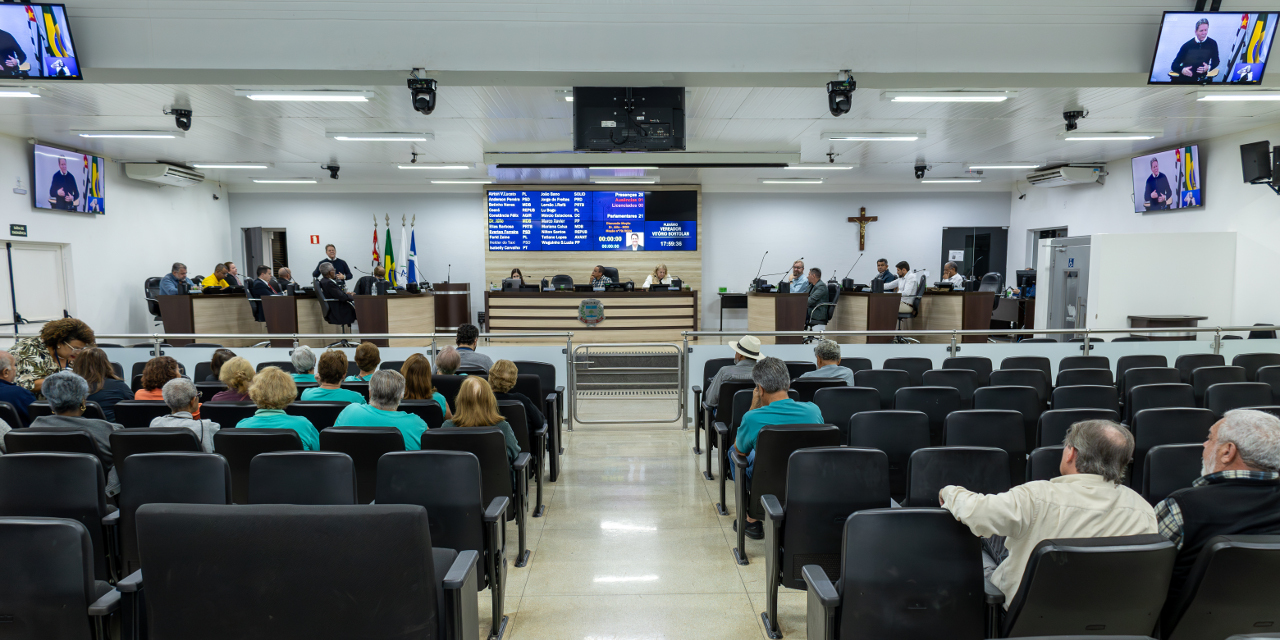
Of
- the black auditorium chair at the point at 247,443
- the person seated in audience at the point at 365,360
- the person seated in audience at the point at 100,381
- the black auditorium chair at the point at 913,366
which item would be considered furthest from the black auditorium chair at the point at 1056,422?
the person seated in audience at the point at 100,381

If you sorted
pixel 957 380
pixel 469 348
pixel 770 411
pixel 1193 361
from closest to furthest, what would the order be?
1. pixel 770 411
2. pixel 957 380
3. pixel 469 348
4. pixel 1193 361

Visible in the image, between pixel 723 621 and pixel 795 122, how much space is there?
21.6 feet

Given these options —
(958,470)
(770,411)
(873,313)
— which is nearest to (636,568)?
(770,411)

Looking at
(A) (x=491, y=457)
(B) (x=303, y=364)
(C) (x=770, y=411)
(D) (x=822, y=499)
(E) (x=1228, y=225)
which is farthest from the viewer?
(E) (x=1228, y=225)

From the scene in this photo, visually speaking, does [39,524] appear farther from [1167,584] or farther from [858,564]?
[1167,584]

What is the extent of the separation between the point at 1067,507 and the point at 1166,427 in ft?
6.42

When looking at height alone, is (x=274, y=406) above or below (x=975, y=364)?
above

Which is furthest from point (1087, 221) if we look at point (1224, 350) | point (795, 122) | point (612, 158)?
point (612, 158)

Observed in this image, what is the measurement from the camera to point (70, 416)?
3.13 meters

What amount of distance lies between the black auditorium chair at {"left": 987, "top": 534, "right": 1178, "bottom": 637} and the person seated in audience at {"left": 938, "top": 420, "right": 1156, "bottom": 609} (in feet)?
0.40

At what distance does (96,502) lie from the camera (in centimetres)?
244

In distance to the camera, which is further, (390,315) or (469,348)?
(390,315)

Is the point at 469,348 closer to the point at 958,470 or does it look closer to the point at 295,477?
the point at 295,477

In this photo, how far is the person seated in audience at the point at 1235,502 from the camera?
1.83m
